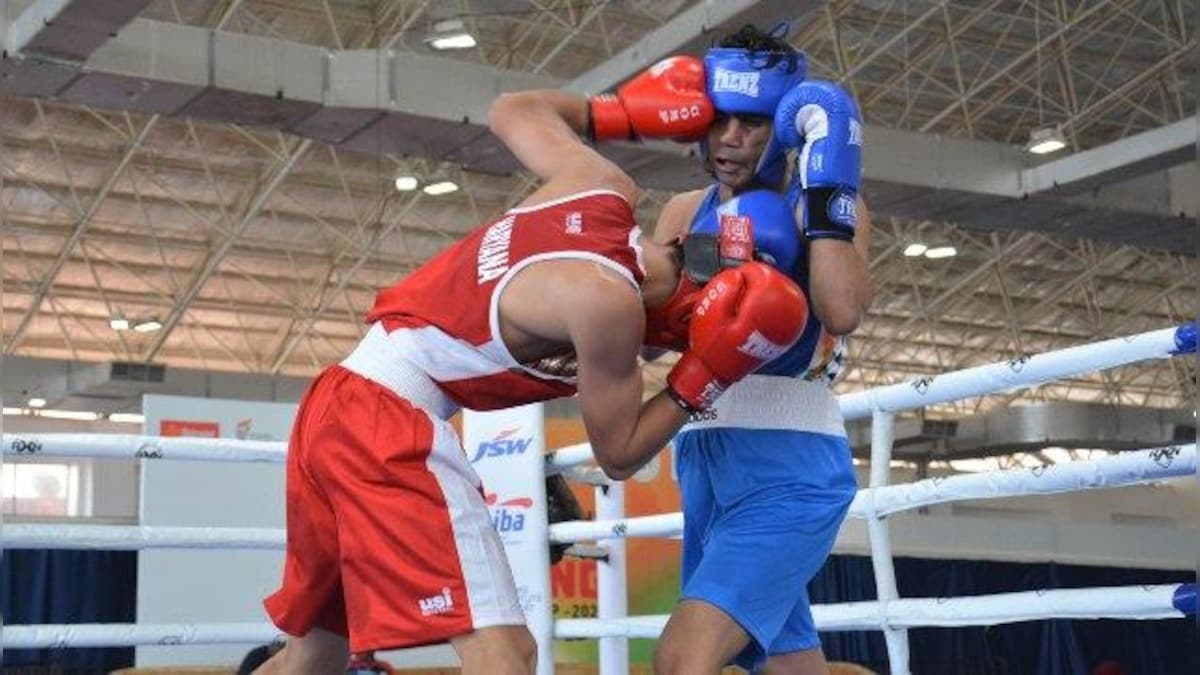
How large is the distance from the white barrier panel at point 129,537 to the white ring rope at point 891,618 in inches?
7.1

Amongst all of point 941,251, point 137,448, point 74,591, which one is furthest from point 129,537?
point 941,251

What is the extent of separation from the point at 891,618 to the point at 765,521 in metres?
0.70

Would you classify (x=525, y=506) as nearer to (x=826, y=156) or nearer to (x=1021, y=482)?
(x=1021, y=482)

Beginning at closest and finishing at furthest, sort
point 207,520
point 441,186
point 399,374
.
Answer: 1. point 399,374
2. point 207,520
3. point 441,186

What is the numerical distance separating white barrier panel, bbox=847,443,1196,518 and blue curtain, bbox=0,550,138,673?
605 cm

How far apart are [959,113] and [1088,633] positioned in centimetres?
677

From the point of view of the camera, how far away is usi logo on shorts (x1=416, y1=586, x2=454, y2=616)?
6.62ft

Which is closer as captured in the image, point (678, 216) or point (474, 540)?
point (474, 540)

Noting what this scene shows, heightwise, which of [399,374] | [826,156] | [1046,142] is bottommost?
[399,374]

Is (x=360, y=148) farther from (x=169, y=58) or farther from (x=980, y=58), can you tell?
(x=980, y=58)

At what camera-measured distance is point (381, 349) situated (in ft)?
7.23

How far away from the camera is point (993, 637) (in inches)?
440

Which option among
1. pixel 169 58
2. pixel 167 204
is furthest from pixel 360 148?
pixel 167 204

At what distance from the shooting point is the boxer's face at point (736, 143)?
233 cm
